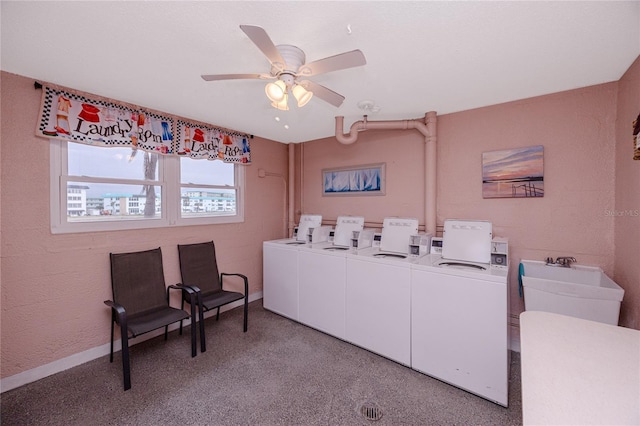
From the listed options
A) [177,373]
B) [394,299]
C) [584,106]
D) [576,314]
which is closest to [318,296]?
[394,299]

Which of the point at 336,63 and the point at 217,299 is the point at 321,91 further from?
the point at 217,299

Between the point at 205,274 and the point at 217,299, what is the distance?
435 mm

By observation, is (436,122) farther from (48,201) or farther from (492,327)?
(48,201)

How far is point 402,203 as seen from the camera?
311cm

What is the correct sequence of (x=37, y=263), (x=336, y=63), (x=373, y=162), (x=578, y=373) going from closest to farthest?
(x=578, y=373) → (x=336, y=63) → (x=37, y=263) → (x=373, y=162)

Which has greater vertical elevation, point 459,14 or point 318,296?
point 459,14

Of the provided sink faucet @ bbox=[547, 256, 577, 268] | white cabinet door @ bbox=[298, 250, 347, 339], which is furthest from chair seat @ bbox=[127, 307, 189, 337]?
sink faucet @ bbox=[547, 256, 577, 268]

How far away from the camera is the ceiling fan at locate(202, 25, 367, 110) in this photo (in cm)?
134

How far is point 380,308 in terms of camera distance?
2.38 metres

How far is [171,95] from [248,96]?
2.27ft

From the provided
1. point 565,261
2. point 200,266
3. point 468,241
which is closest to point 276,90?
point 468,241

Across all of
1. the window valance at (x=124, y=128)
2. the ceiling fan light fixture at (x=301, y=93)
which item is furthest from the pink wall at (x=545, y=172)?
Result: the window valance at (x=124, y=128)

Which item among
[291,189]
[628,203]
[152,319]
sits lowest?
[152,319]

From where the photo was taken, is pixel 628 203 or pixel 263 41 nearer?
pixel 263 41
